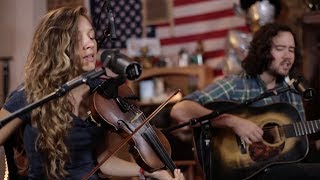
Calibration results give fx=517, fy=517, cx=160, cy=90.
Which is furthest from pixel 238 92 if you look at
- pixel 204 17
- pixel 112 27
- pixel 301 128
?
pixel 204 17

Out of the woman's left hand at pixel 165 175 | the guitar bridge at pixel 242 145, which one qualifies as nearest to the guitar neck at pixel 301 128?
the guitar bridge at pixel 242 145

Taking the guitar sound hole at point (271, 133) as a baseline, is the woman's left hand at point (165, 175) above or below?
above

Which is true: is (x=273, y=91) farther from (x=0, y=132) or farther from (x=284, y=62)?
(x=0, y=132)

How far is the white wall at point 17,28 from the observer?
5.47 metres

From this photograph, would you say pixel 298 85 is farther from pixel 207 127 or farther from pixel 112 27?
pixel 112 27

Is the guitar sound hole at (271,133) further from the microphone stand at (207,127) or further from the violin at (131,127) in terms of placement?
the violin at (131,127)

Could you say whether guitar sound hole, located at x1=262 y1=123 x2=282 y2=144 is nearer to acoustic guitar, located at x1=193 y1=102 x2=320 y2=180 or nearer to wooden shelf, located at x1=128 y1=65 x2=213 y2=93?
acoustic guitar, located at x1=193 y1=102 x2=320 y2=180

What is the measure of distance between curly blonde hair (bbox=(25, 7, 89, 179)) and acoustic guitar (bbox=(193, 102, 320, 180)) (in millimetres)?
994

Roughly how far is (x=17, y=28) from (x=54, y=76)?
3.73m

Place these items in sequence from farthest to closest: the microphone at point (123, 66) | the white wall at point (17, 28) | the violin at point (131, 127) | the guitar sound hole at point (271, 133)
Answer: the white wall at point (17, 28)
the guitar sound hole at point (271, 133)
the violin at point (131, 127)
the microphone at point (123, 66)

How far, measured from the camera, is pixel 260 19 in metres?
3.97

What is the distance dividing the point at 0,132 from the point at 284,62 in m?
1.64

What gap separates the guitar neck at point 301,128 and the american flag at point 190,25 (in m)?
2.07

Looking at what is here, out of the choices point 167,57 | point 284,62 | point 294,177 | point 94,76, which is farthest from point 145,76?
point 94,76
